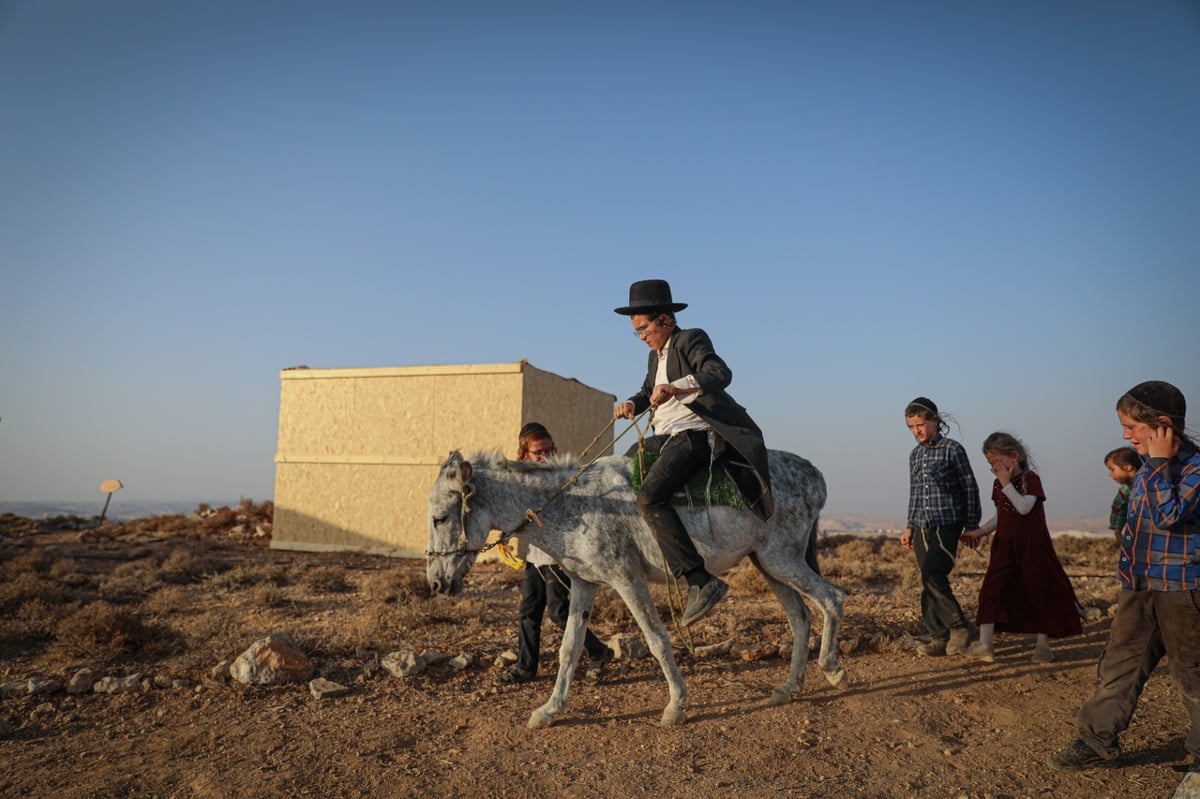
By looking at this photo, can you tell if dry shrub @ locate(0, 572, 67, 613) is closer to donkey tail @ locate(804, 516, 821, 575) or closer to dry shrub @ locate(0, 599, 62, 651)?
dry shrub @ locate(0, 599, 62, 651)

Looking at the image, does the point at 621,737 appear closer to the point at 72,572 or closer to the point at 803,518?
the point at 803,518

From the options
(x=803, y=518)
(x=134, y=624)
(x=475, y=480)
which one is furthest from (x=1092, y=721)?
(x=134, y=624)

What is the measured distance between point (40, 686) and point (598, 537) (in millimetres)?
4833

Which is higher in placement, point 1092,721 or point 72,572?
point 1092,721

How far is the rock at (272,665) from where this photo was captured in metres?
6.18

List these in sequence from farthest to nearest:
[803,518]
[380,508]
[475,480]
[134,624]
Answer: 1. [380,508]
2. [134,624]
3. [803,518]
4. [475,480]

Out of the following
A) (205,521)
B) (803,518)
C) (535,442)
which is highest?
(535,442)

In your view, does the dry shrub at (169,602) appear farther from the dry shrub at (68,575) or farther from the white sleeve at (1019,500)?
the white sleeve at (1019,500)

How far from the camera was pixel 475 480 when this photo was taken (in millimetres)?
5609

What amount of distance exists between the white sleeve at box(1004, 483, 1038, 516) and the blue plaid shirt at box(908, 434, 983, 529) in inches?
13.4

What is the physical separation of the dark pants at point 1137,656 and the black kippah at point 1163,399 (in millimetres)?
1004

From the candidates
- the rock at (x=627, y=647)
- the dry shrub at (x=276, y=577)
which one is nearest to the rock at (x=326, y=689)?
the rock at (x=627, y=647)

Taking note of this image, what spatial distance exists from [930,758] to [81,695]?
6.66 metres

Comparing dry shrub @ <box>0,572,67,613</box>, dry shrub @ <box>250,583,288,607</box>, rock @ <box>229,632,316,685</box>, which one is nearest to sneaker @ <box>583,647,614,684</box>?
rock @ <box>229,632,316,685</box>
